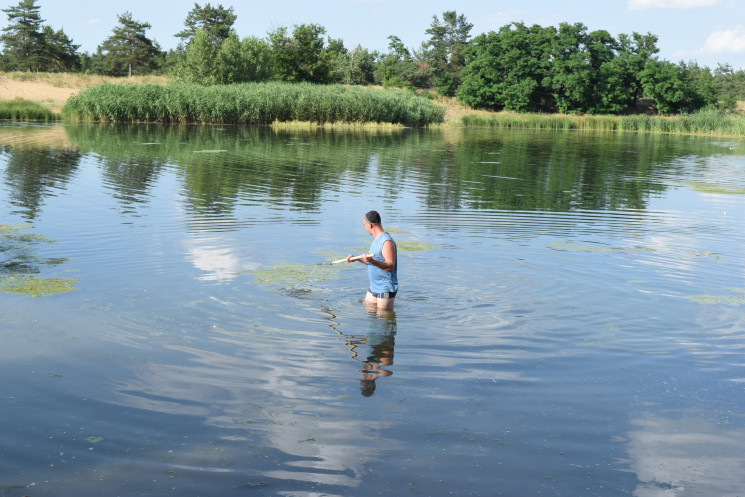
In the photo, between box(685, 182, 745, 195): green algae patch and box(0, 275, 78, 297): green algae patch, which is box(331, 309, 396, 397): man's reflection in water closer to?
box(0, 275, 78, 297): green algae patch

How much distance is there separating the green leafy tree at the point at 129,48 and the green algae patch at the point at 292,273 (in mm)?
97712

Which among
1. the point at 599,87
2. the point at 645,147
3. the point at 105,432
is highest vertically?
the point at 599,87

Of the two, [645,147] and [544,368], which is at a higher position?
[645,147]

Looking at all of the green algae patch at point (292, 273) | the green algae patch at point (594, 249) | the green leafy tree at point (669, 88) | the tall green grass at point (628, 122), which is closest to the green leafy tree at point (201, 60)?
the tall green grass at point (628, 122)

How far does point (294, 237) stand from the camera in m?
15.1

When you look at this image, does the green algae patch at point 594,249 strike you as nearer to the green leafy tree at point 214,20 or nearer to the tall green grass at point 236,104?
the tall green grass at point 236,104

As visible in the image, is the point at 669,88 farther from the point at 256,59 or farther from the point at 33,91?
the point at 33,91

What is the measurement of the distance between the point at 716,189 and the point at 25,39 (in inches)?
3666

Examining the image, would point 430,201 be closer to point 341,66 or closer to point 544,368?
point 544,368

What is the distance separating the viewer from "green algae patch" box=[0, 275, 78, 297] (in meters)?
10.3

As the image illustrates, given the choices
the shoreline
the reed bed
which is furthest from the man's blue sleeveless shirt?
the reed bed

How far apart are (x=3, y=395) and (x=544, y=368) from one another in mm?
5526

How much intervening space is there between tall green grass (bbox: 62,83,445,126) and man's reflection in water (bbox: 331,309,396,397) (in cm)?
4867

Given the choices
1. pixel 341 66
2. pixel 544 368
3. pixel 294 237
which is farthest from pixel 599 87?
pixel 544 368
